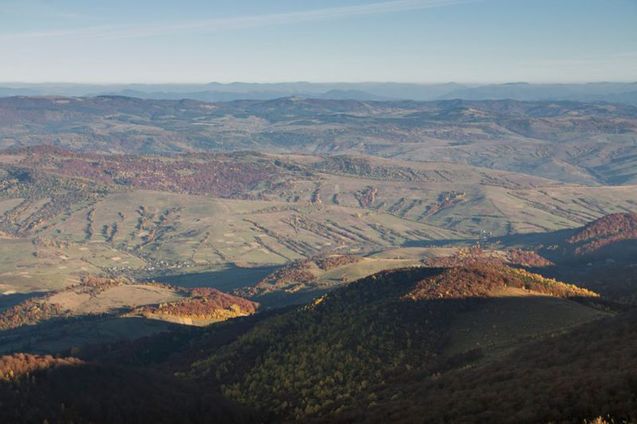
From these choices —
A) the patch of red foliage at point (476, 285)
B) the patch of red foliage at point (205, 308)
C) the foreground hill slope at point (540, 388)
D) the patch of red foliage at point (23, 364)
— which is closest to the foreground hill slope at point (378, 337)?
the patch of red foliage at point (476, 285)

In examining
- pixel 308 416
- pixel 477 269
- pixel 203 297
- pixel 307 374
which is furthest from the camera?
pixel 203 297

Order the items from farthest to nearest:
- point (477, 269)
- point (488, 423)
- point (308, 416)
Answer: point (477, 269), point (308, 416), point (488, 423)

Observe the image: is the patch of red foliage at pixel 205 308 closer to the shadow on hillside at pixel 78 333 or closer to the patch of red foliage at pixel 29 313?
the shadow on hillside at pixel 78 333

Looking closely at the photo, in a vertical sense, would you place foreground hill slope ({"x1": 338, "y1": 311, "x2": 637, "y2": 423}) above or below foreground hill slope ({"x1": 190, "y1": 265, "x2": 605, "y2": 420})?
above

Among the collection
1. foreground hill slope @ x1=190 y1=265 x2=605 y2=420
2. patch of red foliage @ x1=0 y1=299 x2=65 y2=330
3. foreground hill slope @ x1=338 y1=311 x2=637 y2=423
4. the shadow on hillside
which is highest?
foreground hill slope @ x1=338 y1=311 x2=637 y2=423

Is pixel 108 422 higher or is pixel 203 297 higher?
pixel 108 422

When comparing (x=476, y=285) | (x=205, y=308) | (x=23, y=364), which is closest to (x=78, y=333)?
(x=205, y=308)

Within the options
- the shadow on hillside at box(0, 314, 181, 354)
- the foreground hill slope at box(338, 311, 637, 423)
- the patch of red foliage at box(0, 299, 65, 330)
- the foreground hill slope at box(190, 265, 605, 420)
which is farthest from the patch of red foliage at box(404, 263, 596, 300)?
the patch of red foliage at box(0, 299, 65, 330)

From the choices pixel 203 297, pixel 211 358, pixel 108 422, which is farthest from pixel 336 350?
pixel 203 297

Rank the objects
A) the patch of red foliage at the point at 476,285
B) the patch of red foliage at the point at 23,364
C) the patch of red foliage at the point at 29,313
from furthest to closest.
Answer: the patch of red foliage at the point at 29,313, the patch of red foliage at the point at 476,285, the patch of red foliage at the point at 23,364

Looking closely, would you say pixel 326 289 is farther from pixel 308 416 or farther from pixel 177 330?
pixel 308 416

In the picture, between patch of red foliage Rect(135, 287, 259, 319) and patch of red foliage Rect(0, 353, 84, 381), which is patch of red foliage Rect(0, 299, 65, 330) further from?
patch of red foliage Rect(0, 353, 84, 381)
